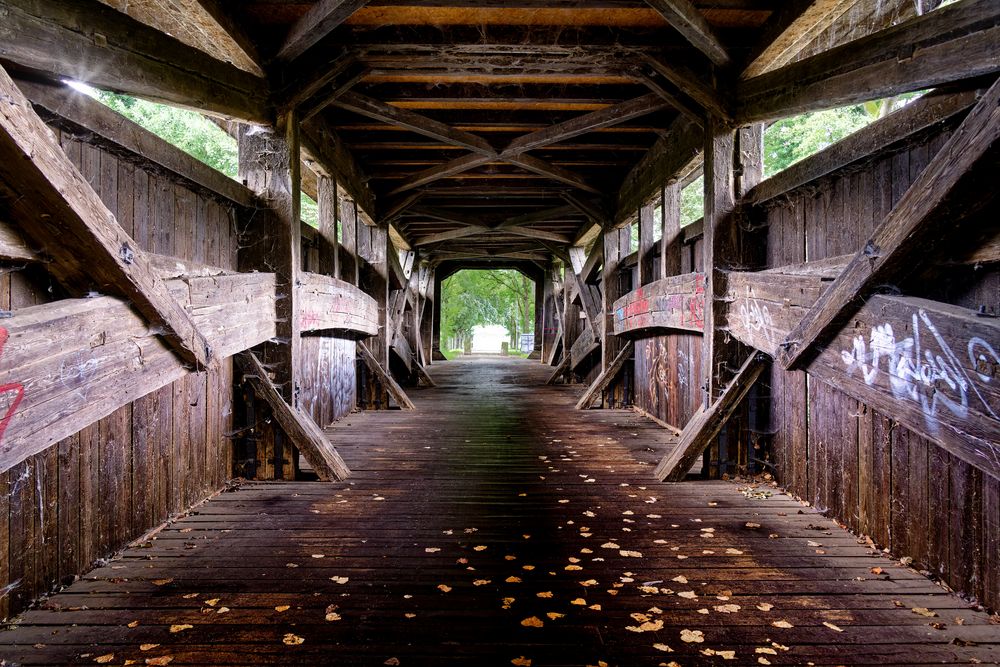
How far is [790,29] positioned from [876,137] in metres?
1.43

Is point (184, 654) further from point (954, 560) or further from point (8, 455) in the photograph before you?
point (954, 560)

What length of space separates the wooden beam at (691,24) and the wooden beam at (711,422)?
269 cm

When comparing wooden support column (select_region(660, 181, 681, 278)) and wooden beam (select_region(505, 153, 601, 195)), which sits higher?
wooden beam (select_region(505, 153, 601, 195))

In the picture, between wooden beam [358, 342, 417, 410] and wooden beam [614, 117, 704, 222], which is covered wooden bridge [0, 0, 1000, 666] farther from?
wooden beam [358, 342, 417, 410]

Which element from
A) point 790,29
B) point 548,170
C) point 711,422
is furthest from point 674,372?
point 790,29

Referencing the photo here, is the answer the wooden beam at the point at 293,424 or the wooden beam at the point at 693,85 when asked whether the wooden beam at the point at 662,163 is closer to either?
the wooden beam at the point at 693,85

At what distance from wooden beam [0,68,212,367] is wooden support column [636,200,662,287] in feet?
22.2

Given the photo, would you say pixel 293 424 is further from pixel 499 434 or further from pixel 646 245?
pixel 646 245

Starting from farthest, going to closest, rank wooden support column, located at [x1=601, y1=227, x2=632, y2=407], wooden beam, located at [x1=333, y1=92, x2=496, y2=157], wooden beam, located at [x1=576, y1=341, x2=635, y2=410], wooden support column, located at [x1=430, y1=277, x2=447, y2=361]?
wooden support column, located at [x1=430, y1=277, x2=447, y2=361] < wooden support column, located at [x1=601, y1=227, x2=632, y2=407] < wooden beam, located at [x1=576, y1=341, x2=635, y2=410] < wooden beam, located at [x1=333, y1=92, x2=496, y2=157]

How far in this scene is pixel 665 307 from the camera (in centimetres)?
669

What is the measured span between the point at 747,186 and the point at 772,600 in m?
3.74

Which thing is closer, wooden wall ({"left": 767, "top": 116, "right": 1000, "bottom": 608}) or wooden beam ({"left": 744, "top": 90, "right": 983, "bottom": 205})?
wooden wall ({"left": 767, "top": 116, "right": 1000, "bottom": 608})

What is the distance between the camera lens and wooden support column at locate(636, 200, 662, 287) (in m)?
8.16

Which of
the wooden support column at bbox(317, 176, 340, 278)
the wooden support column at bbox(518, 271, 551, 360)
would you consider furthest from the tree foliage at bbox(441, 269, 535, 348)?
the wooden support column at bbox(317, 176, 340, 278)
